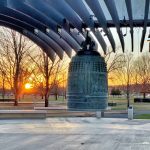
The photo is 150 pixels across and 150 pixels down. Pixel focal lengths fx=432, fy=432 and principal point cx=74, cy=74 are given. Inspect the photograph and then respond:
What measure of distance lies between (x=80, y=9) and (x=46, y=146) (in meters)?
11.1

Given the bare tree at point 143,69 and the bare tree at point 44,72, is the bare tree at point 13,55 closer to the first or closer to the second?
the bare tree at point 44,72

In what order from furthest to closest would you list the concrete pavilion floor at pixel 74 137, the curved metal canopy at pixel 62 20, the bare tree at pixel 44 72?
the bare tree at pixel 44 72 → the concrete pavilion floor at pixel 74 137 → the curved metal canopy at pixel 62 20

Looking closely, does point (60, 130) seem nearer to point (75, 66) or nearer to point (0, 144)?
point (0, 144)

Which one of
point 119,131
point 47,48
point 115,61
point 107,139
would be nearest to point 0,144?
point 107,139

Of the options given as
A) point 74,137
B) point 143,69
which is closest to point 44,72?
point 74,137

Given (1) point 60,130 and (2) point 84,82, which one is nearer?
(2) point 84,82

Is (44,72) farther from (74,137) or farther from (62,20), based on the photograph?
(62,20)

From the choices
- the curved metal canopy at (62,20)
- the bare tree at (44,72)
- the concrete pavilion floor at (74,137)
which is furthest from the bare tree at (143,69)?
A: the curved metal canopy at (62,20)

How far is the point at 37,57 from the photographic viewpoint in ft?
155

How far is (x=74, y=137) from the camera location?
65.3 ft

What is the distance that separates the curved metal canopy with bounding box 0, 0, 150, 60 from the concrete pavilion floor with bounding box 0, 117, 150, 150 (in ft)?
29.5

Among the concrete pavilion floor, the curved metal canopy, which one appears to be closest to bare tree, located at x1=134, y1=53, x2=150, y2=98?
the concrete pavilion floor

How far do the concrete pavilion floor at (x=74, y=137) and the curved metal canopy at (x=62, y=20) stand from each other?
8.99 metres

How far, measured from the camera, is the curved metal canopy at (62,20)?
692 cm
